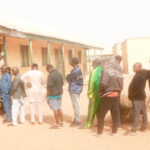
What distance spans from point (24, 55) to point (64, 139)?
10.0m

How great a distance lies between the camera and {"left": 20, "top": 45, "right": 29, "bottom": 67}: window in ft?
48.5

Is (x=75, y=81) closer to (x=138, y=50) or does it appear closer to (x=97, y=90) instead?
(x=97, y=90)

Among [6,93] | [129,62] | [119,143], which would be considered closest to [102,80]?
[119,143]

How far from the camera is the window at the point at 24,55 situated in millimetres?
14781

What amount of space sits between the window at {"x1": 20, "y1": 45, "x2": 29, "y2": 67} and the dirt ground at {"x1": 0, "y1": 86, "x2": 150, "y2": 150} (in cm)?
820

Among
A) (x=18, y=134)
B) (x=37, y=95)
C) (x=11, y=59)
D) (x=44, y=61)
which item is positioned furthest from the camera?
(x=44, y=61)

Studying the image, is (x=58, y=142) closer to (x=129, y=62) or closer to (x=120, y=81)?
(x=120, y=81)

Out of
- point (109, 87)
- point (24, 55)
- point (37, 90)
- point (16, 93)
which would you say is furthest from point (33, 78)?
point (24, 55)

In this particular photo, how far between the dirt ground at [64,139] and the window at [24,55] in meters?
8.20

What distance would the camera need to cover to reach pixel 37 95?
6980 mm

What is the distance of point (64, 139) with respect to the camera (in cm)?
565

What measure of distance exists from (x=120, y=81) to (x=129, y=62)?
26.3 m

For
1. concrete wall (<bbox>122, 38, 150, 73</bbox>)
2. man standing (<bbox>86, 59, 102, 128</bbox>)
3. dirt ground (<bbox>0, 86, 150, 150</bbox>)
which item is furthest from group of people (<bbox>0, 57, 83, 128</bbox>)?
concrete wall (<bbox>122, 38, 150, 73</bbox>)

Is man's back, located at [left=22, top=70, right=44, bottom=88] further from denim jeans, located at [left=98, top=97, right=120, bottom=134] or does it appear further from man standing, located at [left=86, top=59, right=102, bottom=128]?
denim jeans, located at [left=98, top=97, right=120, bottom=134]
